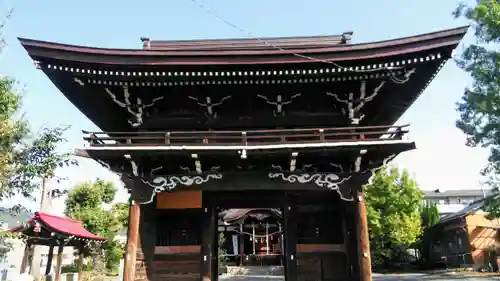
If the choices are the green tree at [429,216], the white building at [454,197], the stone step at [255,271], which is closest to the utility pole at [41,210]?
the stone step at [255,271]

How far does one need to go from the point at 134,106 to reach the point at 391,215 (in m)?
26.6

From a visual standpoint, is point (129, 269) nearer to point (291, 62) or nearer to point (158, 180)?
point (158, 180)

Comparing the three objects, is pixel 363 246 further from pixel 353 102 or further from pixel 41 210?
pixel 41 210

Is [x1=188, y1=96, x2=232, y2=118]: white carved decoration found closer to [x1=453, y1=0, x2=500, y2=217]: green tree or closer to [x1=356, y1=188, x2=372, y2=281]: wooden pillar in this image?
[x1=356, y1=188, x2=372, y2=281]: wooden pillar

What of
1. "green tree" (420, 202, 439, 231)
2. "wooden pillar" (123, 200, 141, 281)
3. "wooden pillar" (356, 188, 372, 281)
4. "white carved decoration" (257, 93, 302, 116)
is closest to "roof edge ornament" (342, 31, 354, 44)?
"white carved decoration" (257, 93, 302, 116)

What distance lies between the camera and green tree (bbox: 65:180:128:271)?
2997 cm

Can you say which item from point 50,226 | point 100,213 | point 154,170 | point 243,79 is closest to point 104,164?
point 154,170

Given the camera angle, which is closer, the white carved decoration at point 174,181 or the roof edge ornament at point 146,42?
the white carved decoration at point 174,181

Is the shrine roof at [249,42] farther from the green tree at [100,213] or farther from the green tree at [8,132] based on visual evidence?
the green tree at [100,213]

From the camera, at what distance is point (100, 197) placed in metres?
31.6

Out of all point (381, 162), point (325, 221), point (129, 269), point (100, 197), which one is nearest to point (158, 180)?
point (129, 269)

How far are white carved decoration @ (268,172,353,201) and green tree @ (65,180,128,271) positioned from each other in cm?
2277

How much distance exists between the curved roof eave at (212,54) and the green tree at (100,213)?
22372mm

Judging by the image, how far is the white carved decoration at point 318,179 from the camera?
1138cm
